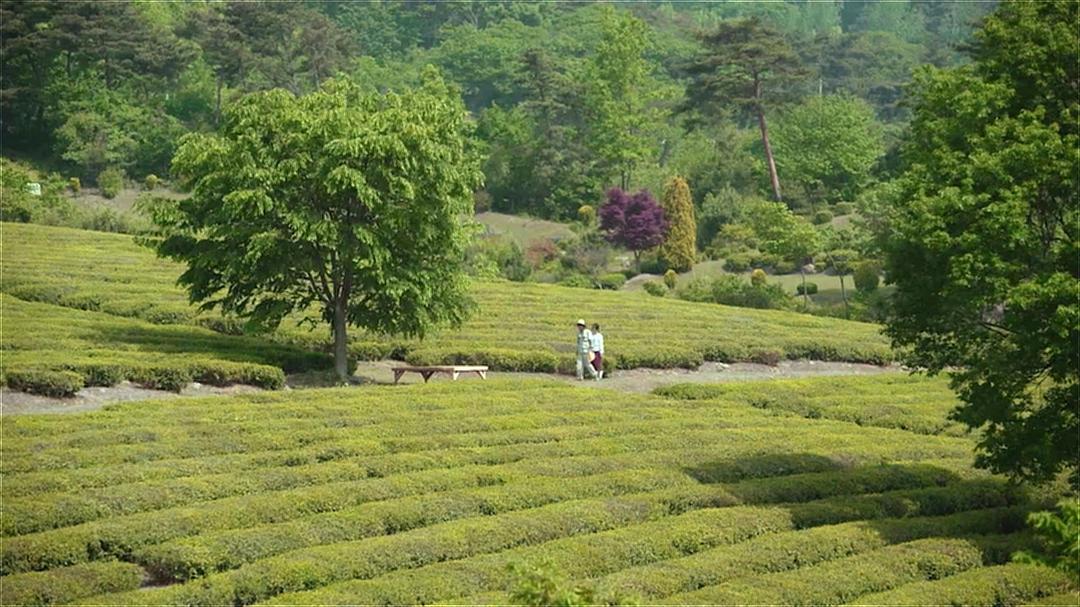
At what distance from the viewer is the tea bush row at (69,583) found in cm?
1648

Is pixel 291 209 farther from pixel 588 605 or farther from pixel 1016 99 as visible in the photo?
pixel 588 605

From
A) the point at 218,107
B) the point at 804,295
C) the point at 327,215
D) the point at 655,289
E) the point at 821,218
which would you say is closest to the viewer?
the point at 327,215

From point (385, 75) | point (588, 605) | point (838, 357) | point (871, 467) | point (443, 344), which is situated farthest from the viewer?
point (385, 75)

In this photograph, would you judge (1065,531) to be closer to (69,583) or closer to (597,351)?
(69,583)

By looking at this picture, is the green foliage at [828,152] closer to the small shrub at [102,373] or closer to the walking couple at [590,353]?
the walking couple at [590,353]

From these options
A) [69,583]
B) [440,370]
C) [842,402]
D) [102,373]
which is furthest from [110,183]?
[69,583]

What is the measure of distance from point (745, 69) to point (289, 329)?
49.3 meters

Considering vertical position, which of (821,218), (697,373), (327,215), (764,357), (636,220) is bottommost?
(697,373)

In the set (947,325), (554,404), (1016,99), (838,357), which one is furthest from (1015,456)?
(838,357)

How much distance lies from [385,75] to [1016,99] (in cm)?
10115

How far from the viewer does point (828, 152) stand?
81.1m

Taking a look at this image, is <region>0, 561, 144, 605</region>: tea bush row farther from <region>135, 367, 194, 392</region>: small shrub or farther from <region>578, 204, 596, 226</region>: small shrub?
<region>578, 204, 596, 226</region>: small shrub

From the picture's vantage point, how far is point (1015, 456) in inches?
A: 908

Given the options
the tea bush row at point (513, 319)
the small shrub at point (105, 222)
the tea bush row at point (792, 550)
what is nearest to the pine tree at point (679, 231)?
the tea bush row at point (513, 319)
